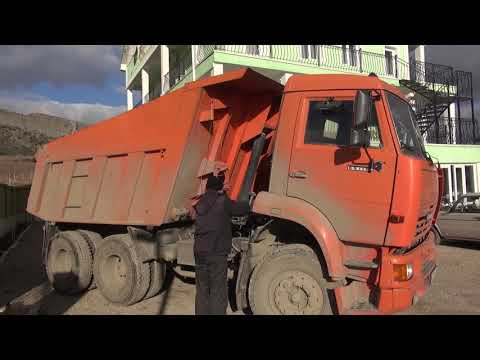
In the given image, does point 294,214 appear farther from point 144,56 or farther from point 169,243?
point 144,56

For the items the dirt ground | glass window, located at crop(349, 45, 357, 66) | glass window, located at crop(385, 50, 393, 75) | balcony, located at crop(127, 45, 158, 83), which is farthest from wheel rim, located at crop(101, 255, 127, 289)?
balcony, located at crop(127, 45, 158, 83)

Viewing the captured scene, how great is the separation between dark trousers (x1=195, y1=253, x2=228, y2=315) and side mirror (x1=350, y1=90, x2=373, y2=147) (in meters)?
1.95

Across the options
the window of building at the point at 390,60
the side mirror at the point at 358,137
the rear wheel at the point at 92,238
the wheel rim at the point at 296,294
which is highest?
the window of building at the point at 390,60

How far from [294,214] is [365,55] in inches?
543

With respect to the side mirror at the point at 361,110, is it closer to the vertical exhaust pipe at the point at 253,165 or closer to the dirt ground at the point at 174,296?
the vertical exhaust pipe at the point at 253,165

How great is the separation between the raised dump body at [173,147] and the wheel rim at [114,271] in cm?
61

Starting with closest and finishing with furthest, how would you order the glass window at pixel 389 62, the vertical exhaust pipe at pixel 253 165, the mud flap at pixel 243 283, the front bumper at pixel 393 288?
1. the front bumper at pixel 393 288
2. the mud flap at pixel 243 283
3. the vertical exhaust pipe at pixel 253 165
4. the glass window at pixel 389 62

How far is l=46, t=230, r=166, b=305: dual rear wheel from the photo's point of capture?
620 centimetres

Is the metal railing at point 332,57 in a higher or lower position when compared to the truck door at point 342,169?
higher

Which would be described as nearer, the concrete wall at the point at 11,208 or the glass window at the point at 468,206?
Answer: the glass window at the point at 468,206

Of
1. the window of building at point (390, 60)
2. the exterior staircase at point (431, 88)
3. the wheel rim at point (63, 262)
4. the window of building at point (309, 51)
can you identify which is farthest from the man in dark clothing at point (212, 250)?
the window of building at point (390, 60)

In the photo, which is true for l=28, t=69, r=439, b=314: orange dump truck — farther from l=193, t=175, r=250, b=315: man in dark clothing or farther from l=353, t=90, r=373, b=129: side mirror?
l=193, t=175, r=250, b=315: man in dark clothing

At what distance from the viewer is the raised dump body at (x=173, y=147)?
18.3 ft

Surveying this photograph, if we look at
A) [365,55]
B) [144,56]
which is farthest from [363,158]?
[144,56]
